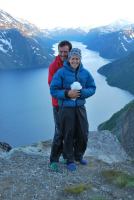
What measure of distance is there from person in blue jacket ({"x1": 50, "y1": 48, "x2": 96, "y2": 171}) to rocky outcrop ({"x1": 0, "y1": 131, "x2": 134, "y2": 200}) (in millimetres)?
837

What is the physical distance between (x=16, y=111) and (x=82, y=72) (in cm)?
12127

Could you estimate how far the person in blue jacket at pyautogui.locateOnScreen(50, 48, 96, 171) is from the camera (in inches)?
437

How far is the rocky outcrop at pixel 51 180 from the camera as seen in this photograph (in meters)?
10.2

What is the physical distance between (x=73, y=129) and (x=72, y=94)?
1.19 m

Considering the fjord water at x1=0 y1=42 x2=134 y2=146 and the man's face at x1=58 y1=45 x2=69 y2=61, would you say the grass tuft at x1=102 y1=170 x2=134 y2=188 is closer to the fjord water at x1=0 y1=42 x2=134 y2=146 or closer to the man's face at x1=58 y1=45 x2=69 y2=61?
the man's face at x1=58 y1=45 x2=69 y2=61

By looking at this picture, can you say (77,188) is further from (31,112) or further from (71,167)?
(31,112)

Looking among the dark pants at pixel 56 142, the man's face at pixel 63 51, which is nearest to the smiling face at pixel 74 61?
the man's face at pixel 63 51

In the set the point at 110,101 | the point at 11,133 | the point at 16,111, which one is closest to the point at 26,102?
the point at 16,111

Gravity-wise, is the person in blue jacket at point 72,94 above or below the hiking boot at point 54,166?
above

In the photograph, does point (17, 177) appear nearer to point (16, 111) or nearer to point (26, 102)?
point (16, 111)

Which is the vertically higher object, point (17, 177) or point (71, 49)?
point (71, 49)

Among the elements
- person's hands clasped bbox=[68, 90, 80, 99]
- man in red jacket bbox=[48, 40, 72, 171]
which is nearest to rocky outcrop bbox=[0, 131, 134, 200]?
man in red jacket bbox=[48, 40, 72, 171]

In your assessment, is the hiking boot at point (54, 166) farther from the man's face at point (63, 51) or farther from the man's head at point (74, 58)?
the man's face at point (63, 51)

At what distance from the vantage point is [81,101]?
1134 centimetres
